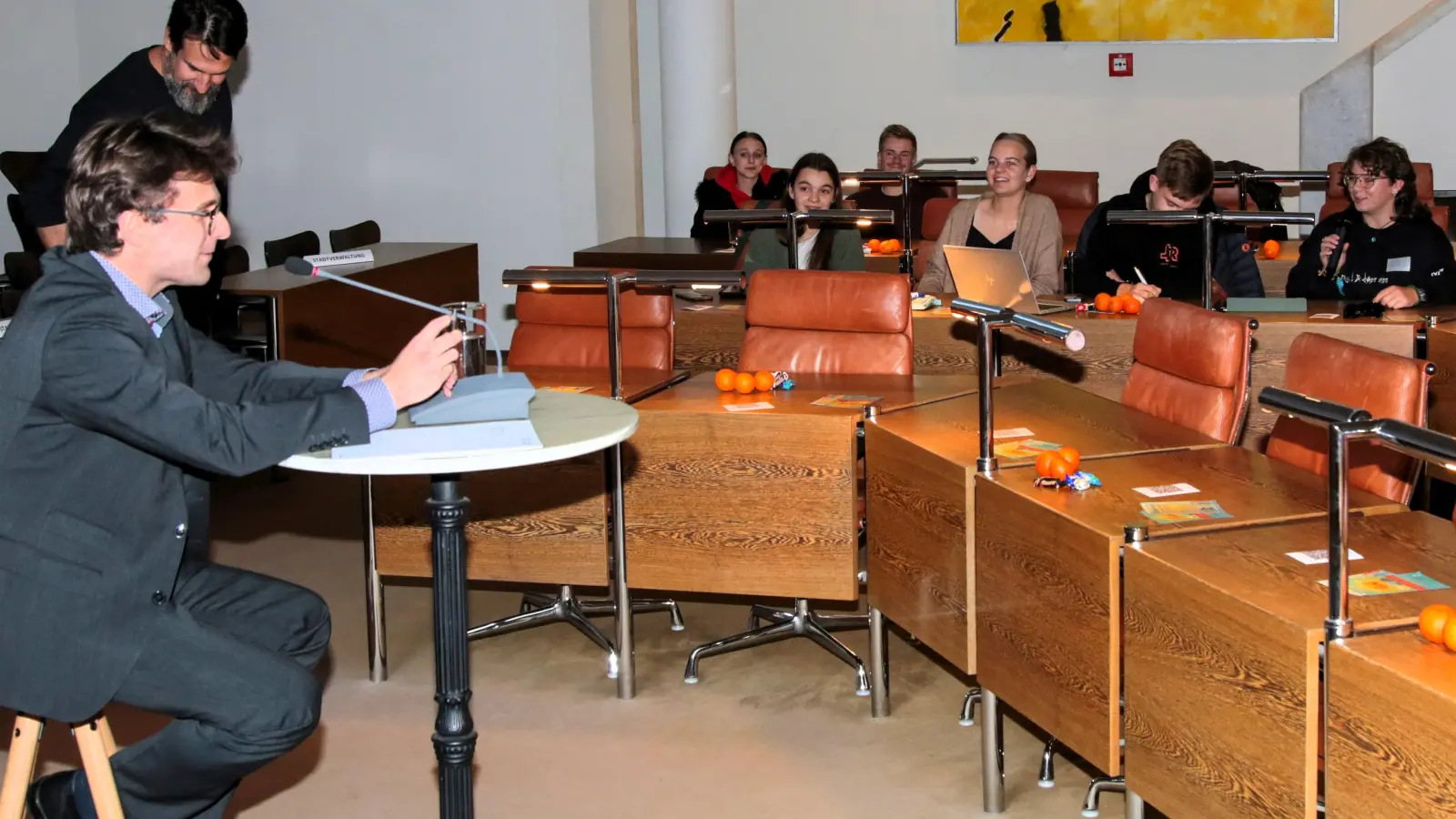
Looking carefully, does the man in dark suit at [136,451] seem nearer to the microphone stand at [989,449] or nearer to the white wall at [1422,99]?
the microphone stand at [989,449]

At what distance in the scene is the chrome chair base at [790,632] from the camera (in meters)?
3.90

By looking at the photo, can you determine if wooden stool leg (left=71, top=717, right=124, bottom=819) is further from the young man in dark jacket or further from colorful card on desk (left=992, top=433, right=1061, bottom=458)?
the young man in dark jacket

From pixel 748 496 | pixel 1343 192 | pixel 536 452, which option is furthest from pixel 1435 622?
pixel 1343 192

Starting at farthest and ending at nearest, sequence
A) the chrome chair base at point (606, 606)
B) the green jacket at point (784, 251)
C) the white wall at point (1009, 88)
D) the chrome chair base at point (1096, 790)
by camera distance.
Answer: the white wall at point (1009, 88)
the green jacket at point (784, 251)
the chrome chair base at point (606, 606)
the chrome chair base at point (1096, 790)

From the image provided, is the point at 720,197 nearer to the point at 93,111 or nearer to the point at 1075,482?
the point at 93,111

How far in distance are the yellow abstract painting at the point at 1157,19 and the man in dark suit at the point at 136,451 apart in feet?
24.0

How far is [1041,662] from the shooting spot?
282 centimetres

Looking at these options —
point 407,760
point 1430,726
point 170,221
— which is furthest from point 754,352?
point 1430,726

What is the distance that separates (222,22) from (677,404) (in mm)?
1473

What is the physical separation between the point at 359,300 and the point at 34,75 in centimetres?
379

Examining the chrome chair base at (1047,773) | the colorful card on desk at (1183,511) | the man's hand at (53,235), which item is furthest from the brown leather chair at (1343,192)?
the man's hand at (53,235)

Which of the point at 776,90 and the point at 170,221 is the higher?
the point at 776,90

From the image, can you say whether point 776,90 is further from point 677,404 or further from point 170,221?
point 170,221

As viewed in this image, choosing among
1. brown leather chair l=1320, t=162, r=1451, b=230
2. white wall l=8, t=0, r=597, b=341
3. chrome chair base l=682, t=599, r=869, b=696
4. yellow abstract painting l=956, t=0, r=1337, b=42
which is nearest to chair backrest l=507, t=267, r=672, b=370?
chrome chair base l=682, t=599, r=869, b=696
